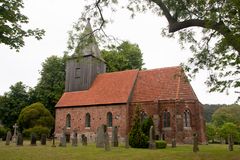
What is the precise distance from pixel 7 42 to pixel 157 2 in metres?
6.40

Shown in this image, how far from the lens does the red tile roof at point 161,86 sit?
28141 mm

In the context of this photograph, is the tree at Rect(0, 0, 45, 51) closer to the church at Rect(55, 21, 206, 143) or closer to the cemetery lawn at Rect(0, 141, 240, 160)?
the cemetery lawn at Rect(0, 141, 240, 160)

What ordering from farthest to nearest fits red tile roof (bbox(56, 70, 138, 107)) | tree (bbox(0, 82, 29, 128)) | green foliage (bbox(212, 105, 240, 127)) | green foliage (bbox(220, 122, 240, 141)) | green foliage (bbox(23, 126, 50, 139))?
green foliage (bbox(212, 105, 240, 127)) → tree (bbox(0, 82, 29, 128)) → green foliage (bbox(220, 122, 240, 141)) → green foliage (bbox(23, 126, 50, 139)) → red tile roof (bbox(56, 70, 138, 107))

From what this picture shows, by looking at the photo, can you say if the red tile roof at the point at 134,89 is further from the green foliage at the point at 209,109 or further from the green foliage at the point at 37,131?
the green foliage at the point at 209,109

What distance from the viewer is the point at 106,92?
32.5 meters

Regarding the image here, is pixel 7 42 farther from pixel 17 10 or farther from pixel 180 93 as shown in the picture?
pixel 180 93

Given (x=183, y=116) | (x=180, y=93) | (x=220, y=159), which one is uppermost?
(x=180, y=93)

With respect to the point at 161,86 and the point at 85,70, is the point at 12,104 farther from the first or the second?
the point at 161,86

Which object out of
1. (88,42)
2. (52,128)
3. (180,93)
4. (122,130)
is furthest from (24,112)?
(88,42)

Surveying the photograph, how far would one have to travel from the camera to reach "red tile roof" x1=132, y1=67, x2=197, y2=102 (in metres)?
28.1

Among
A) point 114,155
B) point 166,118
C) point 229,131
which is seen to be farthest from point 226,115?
point 114,155

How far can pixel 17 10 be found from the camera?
39.3ft

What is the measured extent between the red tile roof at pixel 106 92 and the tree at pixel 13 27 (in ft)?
61.8

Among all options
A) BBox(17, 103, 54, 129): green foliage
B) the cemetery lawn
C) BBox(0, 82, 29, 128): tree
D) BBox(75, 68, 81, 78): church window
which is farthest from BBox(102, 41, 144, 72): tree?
the cemetery lawn
